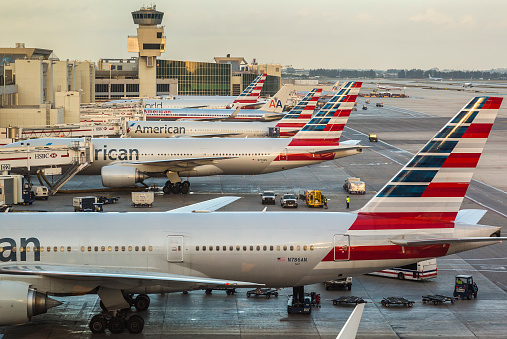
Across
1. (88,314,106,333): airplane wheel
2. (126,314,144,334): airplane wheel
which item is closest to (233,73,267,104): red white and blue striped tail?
(126,314,144,334): airplane wheel

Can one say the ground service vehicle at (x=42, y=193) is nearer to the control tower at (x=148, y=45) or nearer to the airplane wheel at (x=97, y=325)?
the airplane wheel at (x=97, y=325)

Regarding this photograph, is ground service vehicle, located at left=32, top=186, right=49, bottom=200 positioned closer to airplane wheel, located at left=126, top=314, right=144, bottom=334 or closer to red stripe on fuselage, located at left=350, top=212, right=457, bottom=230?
airplane wheel, located at left=126, top=314, right=144, bottom=334

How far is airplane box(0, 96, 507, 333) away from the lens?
2530cm

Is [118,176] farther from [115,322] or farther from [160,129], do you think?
[115,322]

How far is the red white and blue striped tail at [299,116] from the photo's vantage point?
243ft

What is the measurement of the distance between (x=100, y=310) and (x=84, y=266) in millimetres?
3505

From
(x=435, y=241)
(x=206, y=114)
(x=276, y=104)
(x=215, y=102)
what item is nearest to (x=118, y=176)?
(x=435, y=241)

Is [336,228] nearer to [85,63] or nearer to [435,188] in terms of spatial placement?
[435,188]

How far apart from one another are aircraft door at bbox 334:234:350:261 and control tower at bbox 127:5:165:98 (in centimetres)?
12716

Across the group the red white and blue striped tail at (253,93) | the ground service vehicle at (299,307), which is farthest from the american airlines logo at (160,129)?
the ground service vehicle at (299,307)

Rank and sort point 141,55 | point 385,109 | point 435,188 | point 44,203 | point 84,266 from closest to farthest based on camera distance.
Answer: point 84,266, point 435,188, point 44,203, point 141,55, point 385,109

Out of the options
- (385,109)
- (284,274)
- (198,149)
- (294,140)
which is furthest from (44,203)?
(385,109)

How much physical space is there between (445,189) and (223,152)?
105 feet

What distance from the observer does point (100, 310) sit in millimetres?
28359
